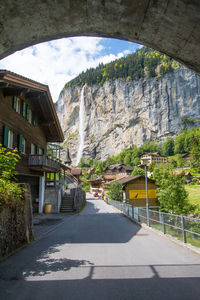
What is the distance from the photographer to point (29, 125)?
17625mm

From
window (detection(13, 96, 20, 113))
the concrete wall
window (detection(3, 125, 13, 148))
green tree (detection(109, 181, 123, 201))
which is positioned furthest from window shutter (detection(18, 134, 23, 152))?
green tree (detection(109, 181, 123, 201))

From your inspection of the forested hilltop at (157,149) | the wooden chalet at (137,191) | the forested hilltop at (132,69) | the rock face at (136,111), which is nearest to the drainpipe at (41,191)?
the wooden chalet at (137,191)

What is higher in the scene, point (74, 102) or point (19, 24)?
point (74, 102)

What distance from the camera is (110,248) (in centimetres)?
816

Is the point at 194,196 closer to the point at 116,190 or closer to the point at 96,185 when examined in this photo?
the point at 116,190

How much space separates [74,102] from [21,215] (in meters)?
147

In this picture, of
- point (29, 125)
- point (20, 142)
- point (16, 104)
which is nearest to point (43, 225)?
point (20, 142)

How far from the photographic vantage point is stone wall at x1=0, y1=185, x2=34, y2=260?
6.61 meters

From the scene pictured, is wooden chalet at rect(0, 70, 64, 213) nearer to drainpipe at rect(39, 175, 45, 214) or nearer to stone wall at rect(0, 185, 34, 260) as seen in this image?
drainpipe at rect(39, 175, 45, 214)

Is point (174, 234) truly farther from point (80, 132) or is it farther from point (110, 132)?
point (80, 132)

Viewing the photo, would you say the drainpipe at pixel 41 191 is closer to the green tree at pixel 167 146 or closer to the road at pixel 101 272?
the road at pixel 101 272

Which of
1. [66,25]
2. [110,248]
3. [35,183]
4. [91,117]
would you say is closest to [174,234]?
[110,248]

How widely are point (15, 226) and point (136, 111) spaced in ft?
391

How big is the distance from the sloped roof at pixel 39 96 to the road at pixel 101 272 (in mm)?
8875
